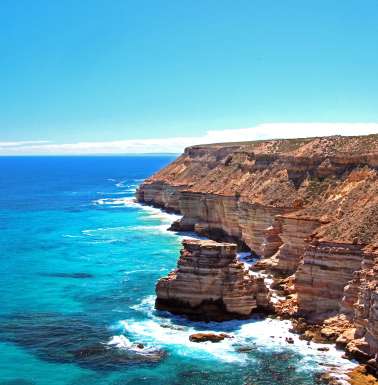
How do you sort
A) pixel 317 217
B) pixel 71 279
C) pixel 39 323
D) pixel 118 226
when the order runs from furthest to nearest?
pixel 118 226
pixel 71 279
pixel 317 217
pixel 39 323

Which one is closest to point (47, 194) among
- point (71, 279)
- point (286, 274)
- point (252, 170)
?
point (252, 170)

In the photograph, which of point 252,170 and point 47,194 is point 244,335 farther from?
point 47,194

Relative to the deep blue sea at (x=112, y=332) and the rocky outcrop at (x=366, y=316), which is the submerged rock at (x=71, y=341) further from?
the rocky outcrop at (x=366, y=316)

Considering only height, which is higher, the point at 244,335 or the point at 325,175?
the point at 325,175

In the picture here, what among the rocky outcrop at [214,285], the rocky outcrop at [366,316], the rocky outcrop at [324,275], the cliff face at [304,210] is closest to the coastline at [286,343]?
the rocky outcrop at [214,285]

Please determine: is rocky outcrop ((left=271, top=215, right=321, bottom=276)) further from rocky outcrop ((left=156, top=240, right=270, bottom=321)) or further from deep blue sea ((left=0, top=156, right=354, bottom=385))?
deep blue sea ((left=0, top=156, right=354, bottom=385))

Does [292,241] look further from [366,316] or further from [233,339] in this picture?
[366,316]

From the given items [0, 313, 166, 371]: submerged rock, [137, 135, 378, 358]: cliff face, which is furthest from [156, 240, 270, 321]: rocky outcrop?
[0, 313, 166, 371]: submerged rock
